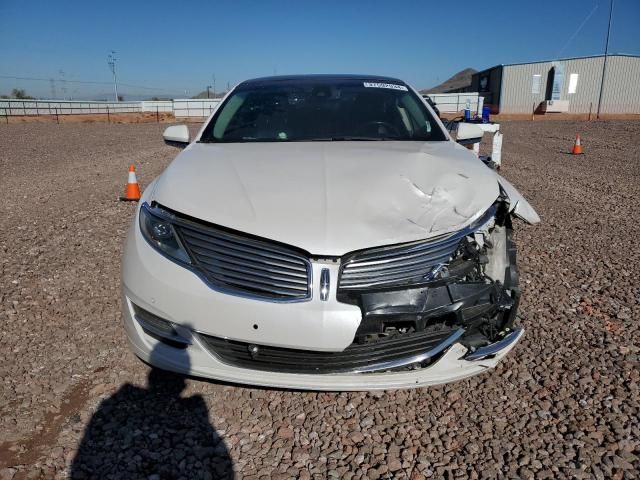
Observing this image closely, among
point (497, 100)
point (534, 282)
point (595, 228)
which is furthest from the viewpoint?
point (497, 100)

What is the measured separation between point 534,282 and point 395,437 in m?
2.30

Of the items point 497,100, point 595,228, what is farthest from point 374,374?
point 497,100

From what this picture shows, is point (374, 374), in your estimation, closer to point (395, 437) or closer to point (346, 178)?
point (395, 437)

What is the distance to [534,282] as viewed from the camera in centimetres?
402

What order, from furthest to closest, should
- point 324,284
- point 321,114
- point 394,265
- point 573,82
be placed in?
point 573,82 → point 321,114 → point 394,265 → point 324,284

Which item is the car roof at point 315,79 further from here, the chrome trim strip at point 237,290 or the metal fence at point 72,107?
the metal fence at point 72,107

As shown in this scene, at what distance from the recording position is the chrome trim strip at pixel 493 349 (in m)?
2.27

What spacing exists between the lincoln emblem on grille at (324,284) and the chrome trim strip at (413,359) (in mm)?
363

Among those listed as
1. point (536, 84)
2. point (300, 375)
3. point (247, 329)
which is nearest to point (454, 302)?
point (300, 375)

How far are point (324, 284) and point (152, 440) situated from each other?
1048 millimetres

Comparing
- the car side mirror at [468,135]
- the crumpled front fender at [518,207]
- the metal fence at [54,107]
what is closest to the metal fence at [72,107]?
the metal fence at [54,107]

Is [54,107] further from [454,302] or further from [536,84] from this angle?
[454,302]

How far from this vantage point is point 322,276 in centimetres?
208

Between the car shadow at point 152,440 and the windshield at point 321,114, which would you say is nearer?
the car shadow at point 152,440
